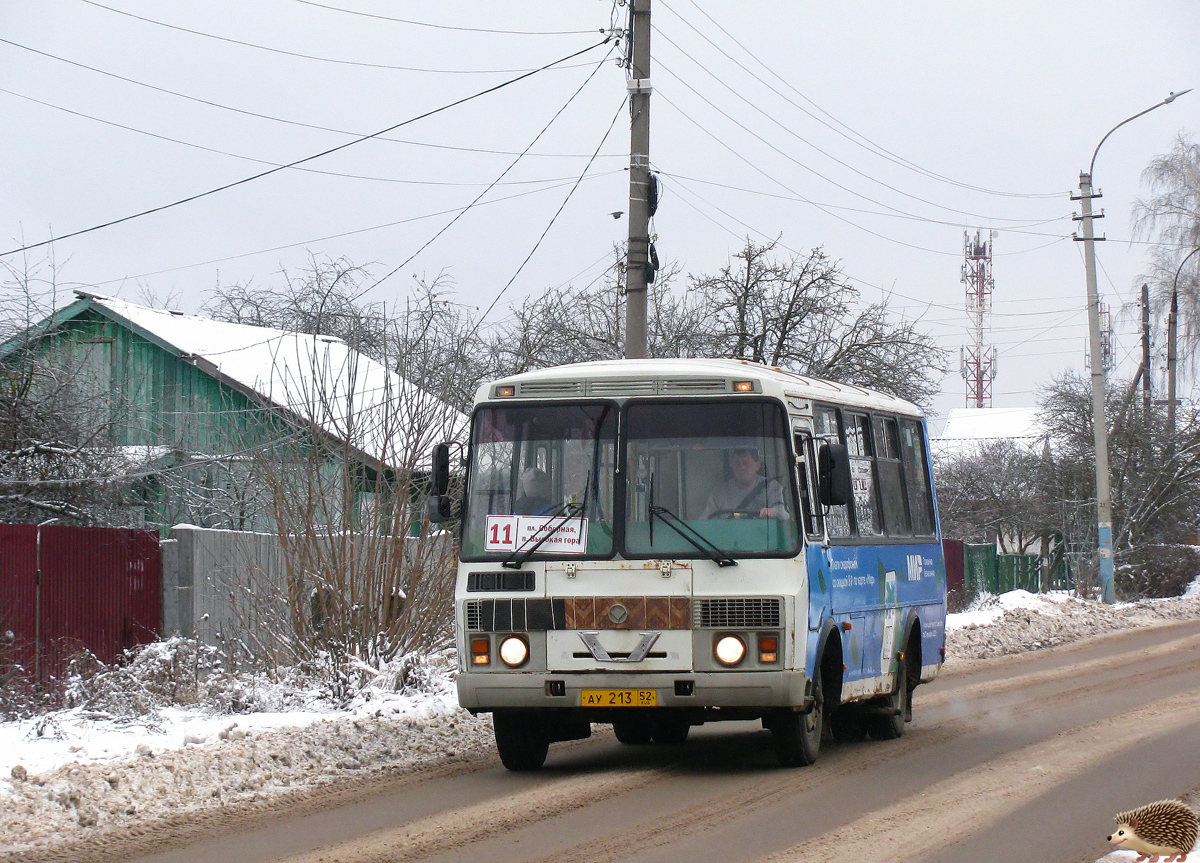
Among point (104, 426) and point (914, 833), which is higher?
point (104, 426)

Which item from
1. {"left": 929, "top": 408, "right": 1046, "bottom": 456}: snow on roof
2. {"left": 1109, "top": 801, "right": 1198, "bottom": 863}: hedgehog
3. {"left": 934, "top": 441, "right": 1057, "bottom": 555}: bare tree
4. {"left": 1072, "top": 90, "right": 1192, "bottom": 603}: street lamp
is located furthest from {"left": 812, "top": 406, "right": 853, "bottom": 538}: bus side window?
{"left": 929, "top": 408, "right": 1046, "bottom": 456}: snow on roof

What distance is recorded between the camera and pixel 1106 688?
16.5 metres

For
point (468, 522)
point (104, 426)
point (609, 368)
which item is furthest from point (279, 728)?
point (104, 426)

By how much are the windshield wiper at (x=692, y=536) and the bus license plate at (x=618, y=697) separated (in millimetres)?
956

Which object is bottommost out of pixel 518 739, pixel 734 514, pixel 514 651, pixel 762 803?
pixel 762 803

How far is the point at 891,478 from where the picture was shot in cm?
1301

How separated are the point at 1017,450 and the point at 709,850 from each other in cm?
6704

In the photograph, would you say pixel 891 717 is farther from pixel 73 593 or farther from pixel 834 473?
pixel 73 593

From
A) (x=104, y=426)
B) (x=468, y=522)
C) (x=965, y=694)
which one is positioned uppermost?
(x=104, y=426)

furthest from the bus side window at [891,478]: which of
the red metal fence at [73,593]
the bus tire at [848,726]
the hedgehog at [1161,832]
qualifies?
the red metal fence at [73,593]

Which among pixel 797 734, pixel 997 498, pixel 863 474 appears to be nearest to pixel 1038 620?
pixel 863 474

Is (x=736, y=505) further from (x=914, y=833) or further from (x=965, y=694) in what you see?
(x=965, y=694)

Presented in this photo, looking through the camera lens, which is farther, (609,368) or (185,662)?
(185,662)

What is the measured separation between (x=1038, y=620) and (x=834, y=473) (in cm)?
1843
